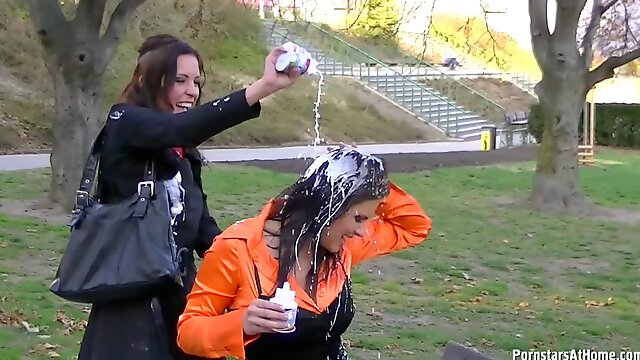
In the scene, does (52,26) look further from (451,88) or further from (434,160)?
(451,88)

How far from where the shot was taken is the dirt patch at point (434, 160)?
62.8 ft

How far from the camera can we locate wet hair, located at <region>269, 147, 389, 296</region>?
241 centimetres

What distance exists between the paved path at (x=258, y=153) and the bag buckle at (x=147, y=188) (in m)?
11.1

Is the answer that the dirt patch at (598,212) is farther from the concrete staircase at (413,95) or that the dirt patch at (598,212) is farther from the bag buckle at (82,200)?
the concrete staircase at (413,95)

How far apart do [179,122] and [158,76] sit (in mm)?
314

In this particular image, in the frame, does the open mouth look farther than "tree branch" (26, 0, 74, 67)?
No

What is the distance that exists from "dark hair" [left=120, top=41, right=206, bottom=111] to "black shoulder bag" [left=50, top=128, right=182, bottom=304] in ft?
0.75

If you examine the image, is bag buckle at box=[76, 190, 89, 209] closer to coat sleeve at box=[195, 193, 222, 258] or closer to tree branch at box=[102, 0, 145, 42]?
coat sleeve at box=[195, 193, 222, 258]

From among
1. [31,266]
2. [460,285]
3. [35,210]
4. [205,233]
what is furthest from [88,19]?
[205,233]

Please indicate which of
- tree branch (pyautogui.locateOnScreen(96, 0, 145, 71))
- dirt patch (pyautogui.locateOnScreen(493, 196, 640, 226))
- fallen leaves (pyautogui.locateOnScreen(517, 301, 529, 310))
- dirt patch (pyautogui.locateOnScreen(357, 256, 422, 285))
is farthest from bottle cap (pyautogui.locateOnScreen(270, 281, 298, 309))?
dirt patch (pyautogui.locateOnScreen(493, 196, 640, 226))

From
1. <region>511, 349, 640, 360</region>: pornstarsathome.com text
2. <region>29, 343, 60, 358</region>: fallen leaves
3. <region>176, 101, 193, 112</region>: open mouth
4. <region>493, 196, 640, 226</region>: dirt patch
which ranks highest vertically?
<region>176, 101, 193, 112</region>: open mouth

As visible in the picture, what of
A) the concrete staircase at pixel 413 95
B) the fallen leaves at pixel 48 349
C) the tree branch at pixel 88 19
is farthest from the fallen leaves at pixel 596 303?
the concrete staircase at pixel 413 95

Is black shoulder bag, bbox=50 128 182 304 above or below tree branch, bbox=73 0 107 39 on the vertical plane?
below

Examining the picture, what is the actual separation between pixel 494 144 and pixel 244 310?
86.6 ft
